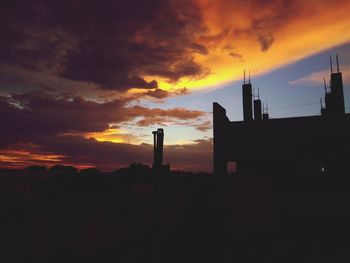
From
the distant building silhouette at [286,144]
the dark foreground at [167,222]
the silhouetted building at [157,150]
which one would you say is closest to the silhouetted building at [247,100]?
the distant building silhouette at [286,144]

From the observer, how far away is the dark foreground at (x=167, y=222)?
8.20 metres

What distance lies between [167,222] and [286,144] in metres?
12.3

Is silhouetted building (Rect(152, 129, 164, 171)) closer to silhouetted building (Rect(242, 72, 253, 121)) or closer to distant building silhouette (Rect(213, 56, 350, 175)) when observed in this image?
distant building silhouette (Rect(213, 56, 350, 175))


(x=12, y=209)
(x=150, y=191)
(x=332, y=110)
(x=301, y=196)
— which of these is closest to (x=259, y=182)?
(x=301, y=196)

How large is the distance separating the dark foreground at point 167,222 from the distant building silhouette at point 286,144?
3.02 m

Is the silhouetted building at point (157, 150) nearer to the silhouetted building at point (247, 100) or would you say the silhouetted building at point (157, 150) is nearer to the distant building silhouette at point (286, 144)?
the distant building silhouette at point (286, 144)

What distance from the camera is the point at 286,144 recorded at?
21.7 metres

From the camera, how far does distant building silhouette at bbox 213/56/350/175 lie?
2052 centimetres

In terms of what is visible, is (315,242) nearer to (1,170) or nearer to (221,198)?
(221,198)

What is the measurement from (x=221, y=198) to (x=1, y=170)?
12595 mm

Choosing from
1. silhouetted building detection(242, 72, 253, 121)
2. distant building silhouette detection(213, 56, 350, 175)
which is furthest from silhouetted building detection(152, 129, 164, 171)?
silhouetted building detection(242, 72, 253, 121)

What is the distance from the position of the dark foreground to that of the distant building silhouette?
9.90ft

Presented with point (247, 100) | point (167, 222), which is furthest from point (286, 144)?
point (167, 222)

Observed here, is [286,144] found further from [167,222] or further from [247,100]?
[167,222]
